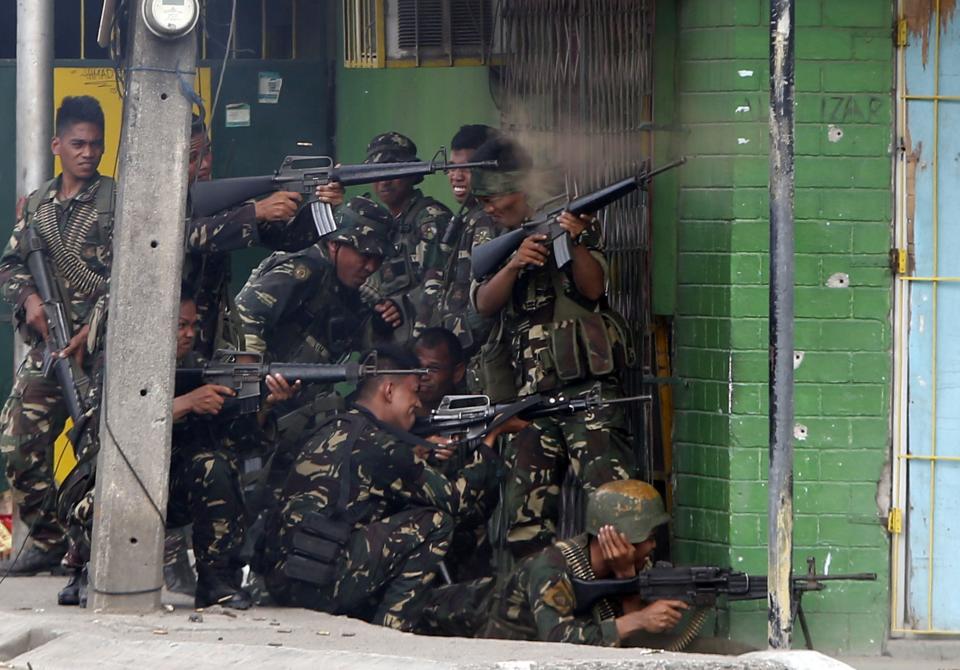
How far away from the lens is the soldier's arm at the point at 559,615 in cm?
625

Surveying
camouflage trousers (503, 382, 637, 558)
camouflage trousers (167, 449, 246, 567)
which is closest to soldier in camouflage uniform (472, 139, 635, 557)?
camouflage trousers (503, 382, 637, 558)

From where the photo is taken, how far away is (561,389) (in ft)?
23.4

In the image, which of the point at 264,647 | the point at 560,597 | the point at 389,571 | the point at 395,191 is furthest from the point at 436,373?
the point at 264,647

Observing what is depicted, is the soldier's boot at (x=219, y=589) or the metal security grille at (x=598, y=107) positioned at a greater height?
the metal security grille at (x=598, y=107)

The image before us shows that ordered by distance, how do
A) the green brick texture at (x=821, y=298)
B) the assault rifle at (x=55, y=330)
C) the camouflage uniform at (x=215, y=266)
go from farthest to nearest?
the assault rifle at (x=55, y=330)
the camouflage uniform at (x=215, y=266)
the green brick texture at (x=821, y=298)

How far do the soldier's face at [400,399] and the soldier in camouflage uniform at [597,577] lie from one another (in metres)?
0.81

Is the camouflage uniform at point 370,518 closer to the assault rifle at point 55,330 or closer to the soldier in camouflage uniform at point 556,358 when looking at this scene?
the soldier in camouflage uniform at point 556,358

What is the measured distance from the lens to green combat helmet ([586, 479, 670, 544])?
21.0 ft

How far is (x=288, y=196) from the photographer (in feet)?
24.6

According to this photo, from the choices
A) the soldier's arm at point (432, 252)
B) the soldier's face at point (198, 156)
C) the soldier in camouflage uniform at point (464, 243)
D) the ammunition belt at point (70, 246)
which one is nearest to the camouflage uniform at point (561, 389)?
the soldier in camouflage uniform at point (464, 243)

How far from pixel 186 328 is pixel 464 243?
1608mm

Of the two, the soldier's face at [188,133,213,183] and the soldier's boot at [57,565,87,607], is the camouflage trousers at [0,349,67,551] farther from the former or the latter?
the soldier's face at [188,133,213,183]

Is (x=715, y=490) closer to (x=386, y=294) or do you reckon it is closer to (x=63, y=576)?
(x=386, y=294)

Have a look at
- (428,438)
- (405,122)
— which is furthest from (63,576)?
(405,122)
